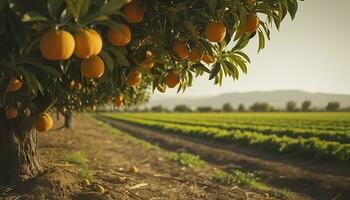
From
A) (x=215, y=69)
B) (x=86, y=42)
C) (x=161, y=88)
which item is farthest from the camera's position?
(x=161, y=88)

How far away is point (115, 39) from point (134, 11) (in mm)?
253

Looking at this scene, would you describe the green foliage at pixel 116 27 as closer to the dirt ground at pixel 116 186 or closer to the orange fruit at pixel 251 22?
the orange fruit at pixel 251 22

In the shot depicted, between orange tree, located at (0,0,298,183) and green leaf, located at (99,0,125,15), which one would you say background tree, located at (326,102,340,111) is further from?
green leaf, located at (99,0,125,15)

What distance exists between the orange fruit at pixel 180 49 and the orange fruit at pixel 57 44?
124 cm

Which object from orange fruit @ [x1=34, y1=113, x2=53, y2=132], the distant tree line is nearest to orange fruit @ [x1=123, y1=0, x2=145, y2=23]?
orange fruit @ [x1=34, y1=113, x2=53, y2=132]

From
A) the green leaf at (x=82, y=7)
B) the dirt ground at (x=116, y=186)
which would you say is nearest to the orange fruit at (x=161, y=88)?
the dirt ground at (x=116, y=186)

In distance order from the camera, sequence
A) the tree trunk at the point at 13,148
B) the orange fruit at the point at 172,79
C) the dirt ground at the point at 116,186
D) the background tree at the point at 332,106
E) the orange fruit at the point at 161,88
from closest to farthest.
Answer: the orange fruit at the point at 172,79 → the orange fruit at the point at 161,88 → the dirt ground at the point at 116,186 → the tree trunk at the point at 13,148 → the background tree at the point at 332,106

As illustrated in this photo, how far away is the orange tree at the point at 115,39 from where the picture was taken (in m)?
2.05

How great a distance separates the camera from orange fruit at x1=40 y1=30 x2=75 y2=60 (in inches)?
76.4

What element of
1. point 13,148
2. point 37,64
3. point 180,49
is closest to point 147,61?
point 180,49

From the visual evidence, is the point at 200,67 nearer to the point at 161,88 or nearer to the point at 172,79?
the point at 172,79

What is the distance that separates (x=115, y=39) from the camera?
2.53 meters

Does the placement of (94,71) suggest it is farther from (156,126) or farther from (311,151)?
(156,126)

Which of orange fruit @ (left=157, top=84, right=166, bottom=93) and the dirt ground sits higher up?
orange fruit @ (left=157, top=84, right=166, bottom=93)
